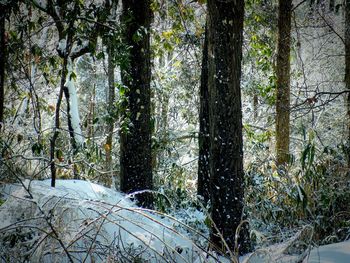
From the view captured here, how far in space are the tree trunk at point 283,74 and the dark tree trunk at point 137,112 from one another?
358cm

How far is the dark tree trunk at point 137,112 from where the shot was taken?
22.7 feet

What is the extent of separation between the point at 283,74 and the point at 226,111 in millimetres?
4461

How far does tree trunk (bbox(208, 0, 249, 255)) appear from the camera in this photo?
5.38 m

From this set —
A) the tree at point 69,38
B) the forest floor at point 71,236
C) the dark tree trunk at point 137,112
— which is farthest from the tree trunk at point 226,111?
the forest floor at point 71,236

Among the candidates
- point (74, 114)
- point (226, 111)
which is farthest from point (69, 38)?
point (74, 114)

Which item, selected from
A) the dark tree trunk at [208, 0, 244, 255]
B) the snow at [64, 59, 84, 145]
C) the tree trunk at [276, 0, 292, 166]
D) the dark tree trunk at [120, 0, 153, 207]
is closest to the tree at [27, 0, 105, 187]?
the snow at [64, 59, 84, 145]

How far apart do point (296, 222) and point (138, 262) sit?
12.1 ft

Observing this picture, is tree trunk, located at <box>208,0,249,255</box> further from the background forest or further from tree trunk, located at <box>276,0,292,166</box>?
tree trunk, located at <box>276,0,292,166</box>

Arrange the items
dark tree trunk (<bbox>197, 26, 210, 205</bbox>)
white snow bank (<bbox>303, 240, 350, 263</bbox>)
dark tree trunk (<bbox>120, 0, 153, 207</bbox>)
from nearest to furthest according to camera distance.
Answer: white snow bank (<bbox>303, 240, 350, 263</bbox>), dark tree trunk (<bbox>120, 0, 153, 207</bbox>), dark tree trunk (<bbox>197, 26, 210, 205</bbox>)

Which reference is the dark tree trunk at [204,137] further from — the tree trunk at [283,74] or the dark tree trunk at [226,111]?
the tree trunk at [283,74]

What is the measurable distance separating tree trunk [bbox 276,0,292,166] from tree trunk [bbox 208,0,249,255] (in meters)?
4.00

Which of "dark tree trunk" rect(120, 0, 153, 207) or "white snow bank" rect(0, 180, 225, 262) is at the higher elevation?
"dark tree trunk" rect(120, 0, 153, 207)

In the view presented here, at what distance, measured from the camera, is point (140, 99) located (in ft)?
23.1

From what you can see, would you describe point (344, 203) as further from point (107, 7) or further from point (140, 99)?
point (107, 7)
